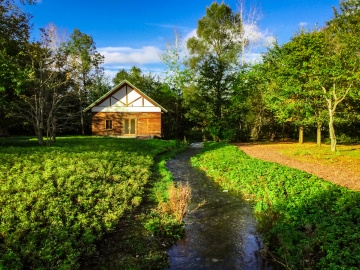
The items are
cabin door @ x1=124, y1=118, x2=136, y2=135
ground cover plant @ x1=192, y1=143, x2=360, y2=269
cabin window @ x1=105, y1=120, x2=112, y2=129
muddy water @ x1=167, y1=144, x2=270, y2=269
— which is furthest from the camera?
cabin window @ x1=105, y1=120, x2=112, y2=129

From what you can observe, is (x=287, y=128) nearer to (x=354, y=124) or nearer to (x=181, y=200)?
(x=354, y=124)

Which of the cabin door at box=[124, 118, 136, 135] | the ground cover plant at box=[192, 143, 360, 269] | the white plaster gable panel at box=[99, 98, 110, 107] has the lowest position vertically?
the ground cover plant at box=[192, 143, 360, 269]

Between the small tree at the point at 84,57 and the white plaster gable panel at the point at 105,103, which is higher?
the small tree at the point at 84,57

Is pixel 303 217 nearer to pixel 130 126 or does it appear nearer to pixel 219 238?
pixel 219 238

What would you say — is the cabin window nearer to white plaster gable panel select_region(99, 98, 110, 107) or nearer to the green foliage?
white plaster gable panel select_region(99, 98, 110, 107)

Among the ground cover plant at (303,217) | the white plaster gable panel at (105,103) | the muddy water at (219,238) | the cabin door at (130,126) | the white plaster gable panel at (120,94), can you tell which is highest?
the white plaster gable panel at (120,94)

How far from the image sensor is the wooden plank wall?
112 feet

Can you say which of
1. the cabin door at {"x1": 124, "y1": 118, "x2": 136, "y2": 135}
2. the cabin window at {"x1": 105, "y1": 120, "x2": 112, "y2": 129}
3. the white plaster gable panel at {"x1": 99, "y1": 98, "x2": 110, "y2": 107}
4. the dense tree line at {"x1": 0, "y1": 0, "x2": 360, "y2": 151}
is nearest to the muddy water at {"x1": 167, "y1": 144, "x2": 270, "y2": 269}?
the dense tree line at {"x1": 0, "y1": 0, "x2": 360, "y2": 151}

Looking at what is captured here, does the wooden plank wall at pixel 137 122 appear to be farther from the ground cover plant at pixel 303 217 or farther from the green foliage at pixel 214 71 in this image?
the ground cover plant at pixel 303 217

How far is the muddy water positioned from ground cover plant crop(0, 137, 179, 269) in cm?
204

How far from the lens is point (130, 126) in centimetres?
3441

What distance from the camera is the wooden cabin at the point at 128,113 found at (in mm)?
33906

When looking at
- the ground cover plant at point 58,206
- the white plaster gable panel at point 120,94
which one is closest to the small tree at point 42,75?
the ground cover plant at point 58,206

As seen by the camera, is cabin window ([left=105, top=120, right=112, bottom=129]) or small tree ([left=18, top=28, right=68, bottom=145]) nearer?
small tree ([left=18, top=28, right=68, bottom=145])
